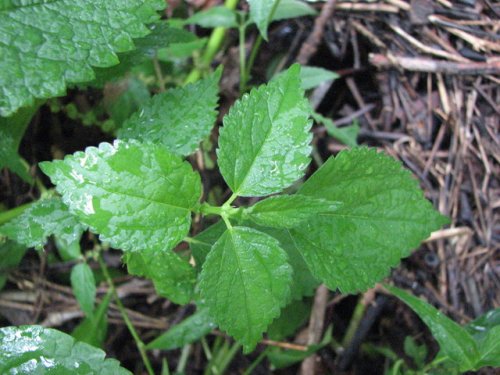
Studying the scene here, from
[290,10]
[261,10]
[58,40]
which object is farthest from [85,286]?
[290,10]

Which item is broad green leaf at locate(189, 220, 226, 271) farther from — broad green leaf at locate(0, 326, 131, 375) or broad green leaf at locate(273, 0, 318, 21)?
broad green leaf at locate(273, 0, 318, 21)

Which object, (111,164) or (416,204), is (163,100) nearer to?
(111,164)

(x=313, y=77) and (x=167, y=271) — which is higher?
(x=313, y=77)

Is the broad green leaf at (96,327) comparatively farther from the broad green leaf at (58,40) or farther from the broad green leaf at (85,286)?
the broad green leaf at (58,40)

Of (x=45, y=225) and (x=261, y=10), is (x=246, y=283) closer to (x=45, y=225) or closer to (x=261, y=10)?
(x=45, y=225)

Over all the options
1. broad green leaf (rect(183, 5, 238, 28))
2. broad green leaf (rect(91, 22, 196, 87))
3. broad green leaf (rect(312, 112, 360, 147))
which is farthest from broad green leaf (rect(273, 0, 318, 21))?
broad green leaf (rect(91, 22, 196, 87))

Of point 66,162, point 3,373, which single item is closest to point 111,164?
point 66,162
